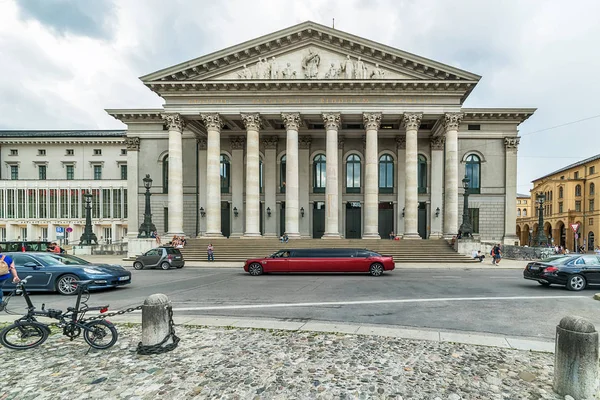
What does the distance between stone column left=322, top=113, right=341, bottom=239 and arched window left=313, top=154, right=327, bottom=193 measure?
6472 millimetres

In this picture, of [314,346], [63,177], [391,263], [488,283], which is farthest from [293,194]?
[63,177]

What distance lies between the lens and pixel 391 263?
57.4 feet

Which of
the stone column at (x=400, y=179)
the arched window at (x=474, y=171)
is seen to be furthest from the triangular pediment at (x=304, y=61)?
the arched window at (x=474, y=171)

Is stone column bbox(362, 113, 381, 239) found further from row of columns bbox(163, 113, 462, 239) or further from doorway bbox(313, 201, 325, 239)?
doorway bbox(313, 201, 325, 239)

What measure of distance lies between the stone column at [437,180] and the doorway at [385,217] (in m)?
4.13

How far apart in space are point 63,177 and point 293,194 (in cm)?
4257

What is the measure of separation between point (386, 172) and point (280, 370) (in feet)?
108

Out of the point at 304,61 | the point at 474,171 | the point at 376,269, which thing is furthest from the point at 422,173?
the point at 376,269

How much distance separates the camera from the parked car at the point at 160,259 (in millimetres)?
21656

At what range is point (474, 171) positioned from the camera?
36.1 metres

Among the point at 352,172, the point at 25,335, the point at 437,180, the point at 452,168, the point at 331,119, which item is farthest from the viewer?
the point at 352,172

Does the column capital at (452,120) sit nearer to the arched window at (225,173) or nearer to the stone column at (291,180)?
the stone column at (291,180)

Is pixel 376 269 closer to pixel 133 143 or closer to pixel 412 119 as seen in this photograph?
pixel 412 119

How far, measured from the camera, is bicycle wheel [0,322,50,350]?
6.00 metres
